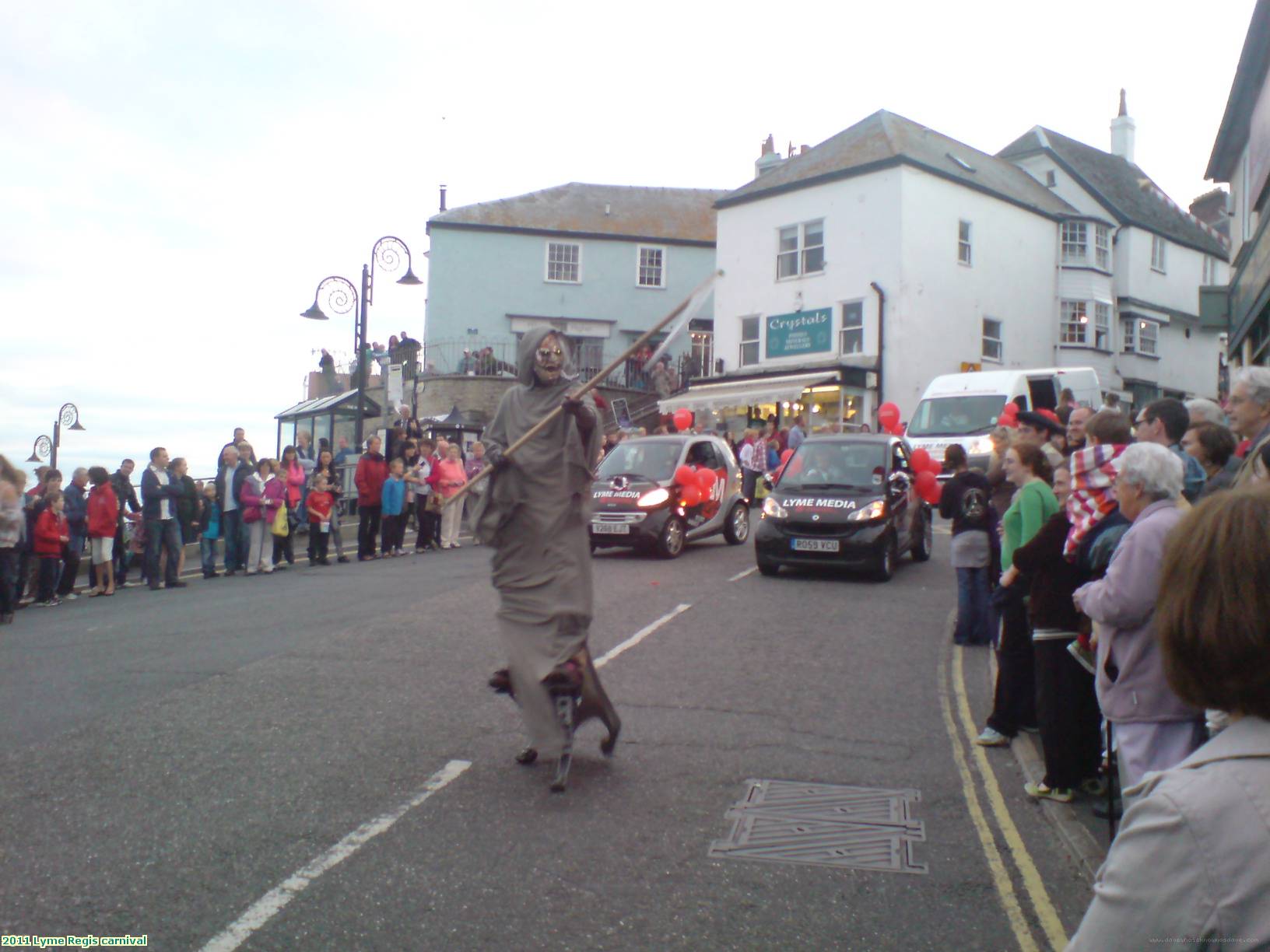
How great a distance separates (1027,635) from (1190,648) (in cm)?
544

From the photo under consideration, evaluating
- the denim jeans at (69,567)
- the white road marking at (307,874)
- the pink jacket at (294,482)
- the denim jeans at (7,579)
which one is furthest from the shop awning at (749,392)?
the white road marking at (307,874)

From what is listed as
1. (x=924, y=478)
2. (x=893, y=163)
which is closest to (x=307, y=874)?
(x=924, y=478)

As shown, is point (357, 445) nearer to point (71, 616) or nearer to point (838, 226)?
point (71, 616)

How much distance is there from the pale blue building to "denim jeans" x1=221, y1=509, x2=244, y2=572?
26095mm

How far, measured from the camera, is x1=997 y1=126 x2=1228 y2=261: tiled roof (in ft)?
139

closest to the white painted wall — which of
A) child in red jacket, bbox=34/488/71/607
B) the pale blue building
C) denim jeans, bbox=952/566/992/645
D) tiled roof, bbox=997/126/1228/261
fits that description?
tiled roof, bbox=997/126/1228/261

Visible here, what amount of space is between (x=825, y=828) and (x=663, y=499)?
11.0m

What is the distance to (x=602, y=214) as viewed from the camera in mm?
Result: 45438

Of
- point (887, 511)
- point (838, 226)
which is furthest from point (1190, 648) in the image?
point (838, 226)

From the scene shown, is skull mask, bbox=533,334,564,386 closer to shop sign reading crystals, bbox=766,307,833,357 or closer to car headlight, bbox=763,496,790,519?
car headlight, bbox=763,496,790,519

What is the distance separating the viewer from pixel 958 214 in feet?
115

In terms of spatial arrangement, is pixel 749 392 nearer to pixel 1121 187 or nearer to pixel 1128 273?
pixel 1128 273

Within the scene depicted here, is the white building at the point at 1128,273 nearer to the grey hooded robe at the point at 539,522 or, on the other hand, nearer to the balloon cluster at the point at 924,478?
the balloon cluster at the point at 924,478

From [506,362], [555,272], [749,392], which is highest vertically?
[555,272]
